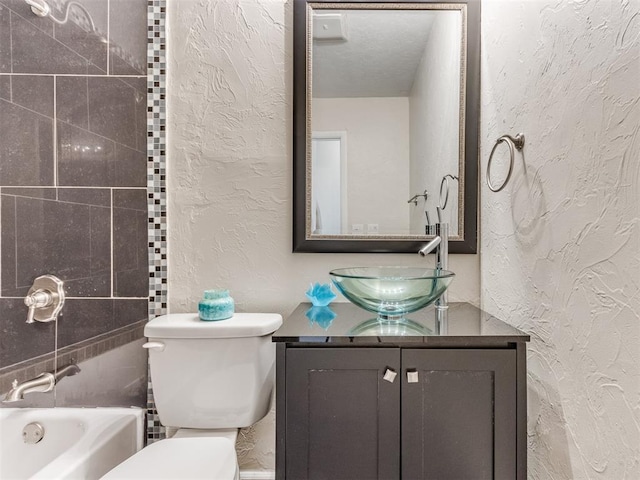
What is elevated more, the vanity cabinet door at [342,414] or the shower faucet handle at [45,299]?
the shower faucet handle at [45,299]

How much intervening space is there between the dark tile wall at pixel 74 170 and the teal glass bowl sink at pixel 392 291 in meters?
0.84

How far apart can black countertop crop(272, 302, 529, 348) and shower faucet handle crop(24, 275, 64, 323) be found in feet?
2.57

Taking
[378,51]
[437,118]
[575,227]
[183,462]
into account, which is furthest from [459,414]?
[378,51]

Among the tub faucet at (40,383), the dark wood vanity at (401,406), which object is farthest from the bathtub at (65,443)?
the dark wood vanity at (401,406)

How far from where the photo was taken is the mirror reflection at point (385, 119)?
58.4 inches

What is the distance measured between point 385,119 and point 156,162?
0.88 metres

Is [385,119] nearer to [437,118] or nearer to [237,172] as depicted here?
[437,118]

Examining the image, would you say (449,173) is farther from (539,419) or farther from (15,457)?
(15,457)

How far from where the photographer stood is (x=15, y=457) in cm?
123

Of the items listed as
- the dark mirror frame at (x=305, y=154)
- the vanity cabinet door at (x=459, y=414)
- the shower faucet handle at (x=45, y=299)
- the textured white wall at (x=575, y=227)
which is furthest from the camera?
the dark mirror frame at (x=305, y=154)

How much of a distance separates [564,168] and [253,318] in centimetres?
101

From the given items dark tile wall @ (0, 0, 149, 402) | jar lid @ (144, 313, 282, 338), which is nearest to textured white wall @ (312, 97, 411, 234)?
jar lid @ (144, 313, 282, 338)

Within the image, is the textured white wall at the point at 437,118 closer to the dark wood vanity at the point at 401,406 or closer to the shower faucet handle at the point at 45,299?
the dark wood vanity at the point at 401,406

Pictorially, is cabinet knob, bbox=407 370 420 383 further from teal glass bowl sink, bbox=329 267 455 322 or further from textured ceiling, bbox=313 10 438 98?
textured ceiling, bbox=313 10 438 98
